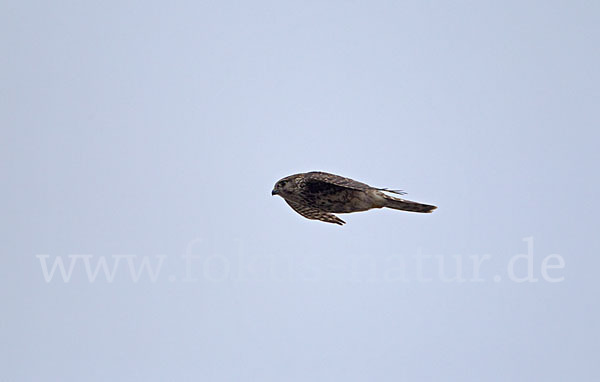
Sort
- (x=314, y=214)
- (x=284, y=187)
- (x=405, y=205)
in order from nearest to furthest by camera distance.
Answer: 1. (x=405, y=205)
2. (x=284, y=187)
3. (x=314, y=214)

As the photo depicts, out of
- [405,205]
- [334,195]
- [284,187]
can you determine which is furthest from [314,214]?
[405,205]

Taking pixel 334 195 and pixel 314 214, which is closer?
pixel 334 195

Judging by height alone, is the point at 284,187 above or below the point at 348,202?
above

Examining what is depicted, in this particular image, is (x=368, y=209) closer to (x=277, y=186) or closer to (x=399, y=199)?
(x=399, y=199)

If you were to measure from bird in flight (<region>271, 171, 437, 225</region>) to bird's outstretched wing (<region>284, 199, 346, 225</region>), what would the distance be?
1.51 feet

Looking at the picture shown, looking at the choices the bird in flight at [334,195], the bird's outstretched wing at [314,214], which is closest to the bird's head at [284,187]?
the bird in flight at [334,195]

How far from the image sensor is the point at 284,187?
1655 centimetres

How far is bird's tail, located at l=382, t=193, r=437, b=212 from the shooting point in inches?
618

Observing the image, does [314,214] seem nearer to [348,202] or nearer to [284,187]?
[284,187]

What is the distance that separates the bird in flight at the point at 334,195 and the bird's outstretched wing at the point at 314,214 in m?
0.46

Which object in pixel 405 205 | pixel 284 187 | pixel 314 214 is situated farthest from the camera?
pixel 314 214

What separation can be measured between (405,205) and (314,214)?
2.24 metres

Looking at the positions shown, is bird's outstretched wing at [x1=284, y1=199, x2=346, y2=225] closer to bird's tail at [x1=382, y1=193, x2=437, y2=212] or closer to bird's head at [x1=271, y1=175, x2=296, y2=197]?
bird's head at [x1=271, y1=175, x2=296, y2=197]

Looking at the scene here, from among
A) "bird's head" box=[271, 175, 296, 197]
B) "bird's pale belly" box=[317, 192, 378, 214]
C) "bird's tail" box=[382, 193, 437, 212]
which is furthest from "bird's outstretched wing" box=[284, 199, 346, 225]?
"bird's tail" box=[382, 193, 437, 212]
